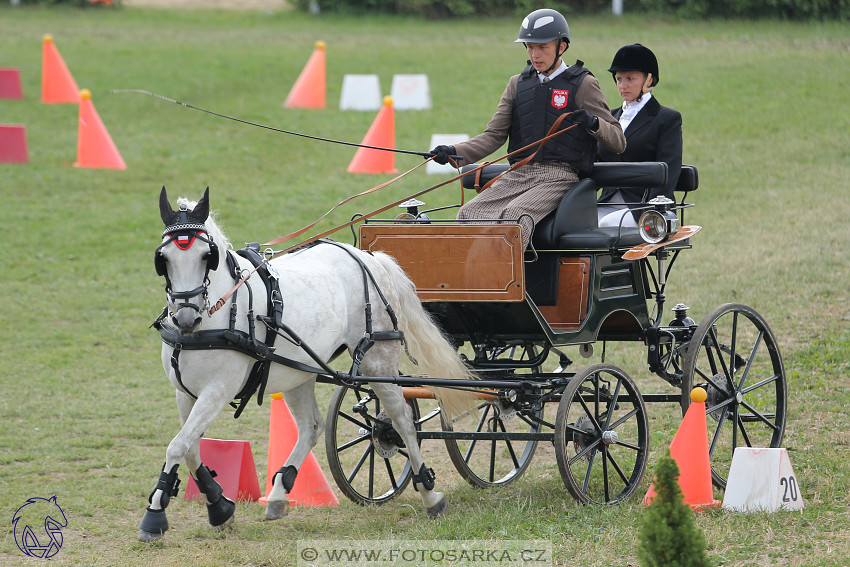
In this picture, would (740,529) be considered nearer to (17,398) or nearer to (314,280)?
(314,280)

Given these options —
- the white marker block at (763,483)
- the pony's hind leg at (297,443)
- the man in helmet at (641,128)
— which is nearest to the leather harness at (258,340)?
the pony's hind leg at (297,443)

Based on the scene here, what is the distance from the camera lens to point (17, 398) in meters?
8.02

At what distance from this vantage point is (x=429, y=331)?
225 inches

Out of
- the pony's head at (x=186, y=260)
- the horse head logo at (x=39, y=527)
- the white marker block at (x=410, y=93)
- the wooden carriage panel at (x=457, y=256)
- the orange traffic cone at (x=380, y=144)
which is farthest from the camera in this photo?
the white marker block at (x=410, y=93)

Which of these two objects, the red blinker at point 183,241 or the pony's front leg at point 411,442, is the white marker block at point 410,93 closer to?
the pony's front leg at point 411,442

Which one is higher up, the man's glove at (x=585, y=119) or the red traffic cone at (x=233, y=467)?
the man's glove at (x=585, y=119)

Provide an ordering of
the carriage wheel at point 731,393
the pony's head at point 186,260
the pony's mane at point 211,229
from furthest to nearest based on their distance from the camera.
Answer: the carriage wheel at point 731,393
the pony's mane at point 211,229
the pony's head at point 186,260

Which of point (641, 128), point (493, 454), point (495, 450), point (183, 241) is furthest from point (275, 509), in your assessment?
point (641, 128)

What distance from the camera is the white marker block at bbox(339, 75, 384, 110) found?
1618 centimetres

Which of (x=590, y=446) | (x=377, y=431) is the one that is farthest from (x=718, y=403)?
(x=377, y=431)

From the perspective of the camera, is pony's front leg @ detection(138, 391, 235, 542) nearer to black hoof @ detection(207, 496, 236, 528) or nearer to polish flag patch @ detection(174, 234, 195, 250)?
black hoof @ detection(207, 496, 236, 528)

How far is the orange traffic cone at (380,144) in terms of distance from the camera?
13.7 metres

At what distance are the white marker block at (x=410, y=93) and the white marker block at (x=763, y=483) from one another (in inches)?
454

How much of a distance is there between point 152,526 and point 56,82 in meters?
13.1
